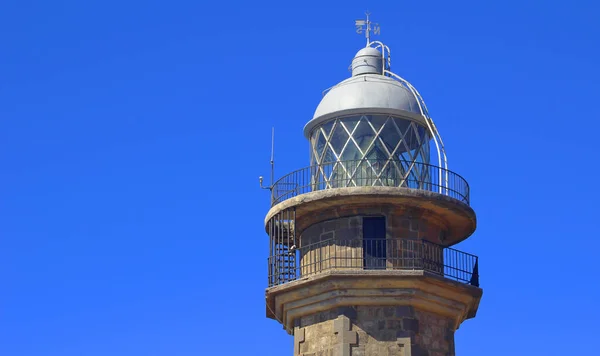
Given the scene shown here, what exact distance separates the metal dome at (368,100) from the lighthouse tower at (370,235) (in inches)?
1.1

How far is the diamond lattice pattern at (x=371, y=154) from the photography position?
28375 mm

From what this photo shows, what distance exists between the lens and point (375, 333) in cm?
2734

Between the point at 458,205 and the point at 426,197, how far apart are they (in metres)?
0.92

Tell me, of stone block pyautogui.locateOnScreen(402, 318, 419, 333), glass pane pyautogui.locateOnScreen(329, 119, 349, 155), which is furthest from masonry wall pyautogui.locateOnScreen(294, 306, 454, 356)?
glass pane pyautogui.locateOnScreen(329, 119, 349, 155)

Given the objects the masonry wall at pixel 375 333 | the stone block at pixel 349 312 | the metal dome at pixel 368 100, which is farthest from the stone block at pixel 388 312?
the metal dome at pixel 368 100

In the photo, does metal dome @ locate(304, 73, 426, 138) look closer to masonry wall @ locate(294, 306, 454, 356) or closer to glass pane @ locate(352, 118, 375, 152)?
glass pane @ locate(352, 118, 375, 152)

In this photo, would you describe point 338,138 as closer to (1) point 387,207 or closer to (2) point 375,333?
(1) point 387,207

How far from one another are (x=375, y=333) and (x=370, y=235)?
2191 millimetres

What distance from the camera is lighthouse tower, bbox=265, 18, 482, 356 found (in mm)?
27438

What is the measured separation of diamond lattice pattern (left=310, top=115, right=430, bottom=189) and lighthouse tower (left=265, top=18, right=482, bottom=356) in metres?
0.03

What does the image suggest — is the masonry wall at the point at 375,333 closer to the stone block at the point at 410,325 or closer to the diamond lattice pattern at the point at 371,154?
A: the stone block at the point at 410,325

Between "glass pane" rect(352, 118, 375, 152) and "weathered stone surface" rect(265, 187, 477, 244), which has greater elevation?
"glass pane" rect(352, 118, 375, 152)

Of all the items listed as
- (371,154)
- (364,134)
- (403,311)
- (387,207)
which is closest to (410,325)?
(403,311)

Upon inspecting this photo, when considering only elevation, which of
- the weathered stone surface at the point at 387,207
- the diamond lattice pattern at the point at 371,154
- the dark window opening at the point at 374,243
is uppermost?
the diamond lattice pattern at the point at 371,154
